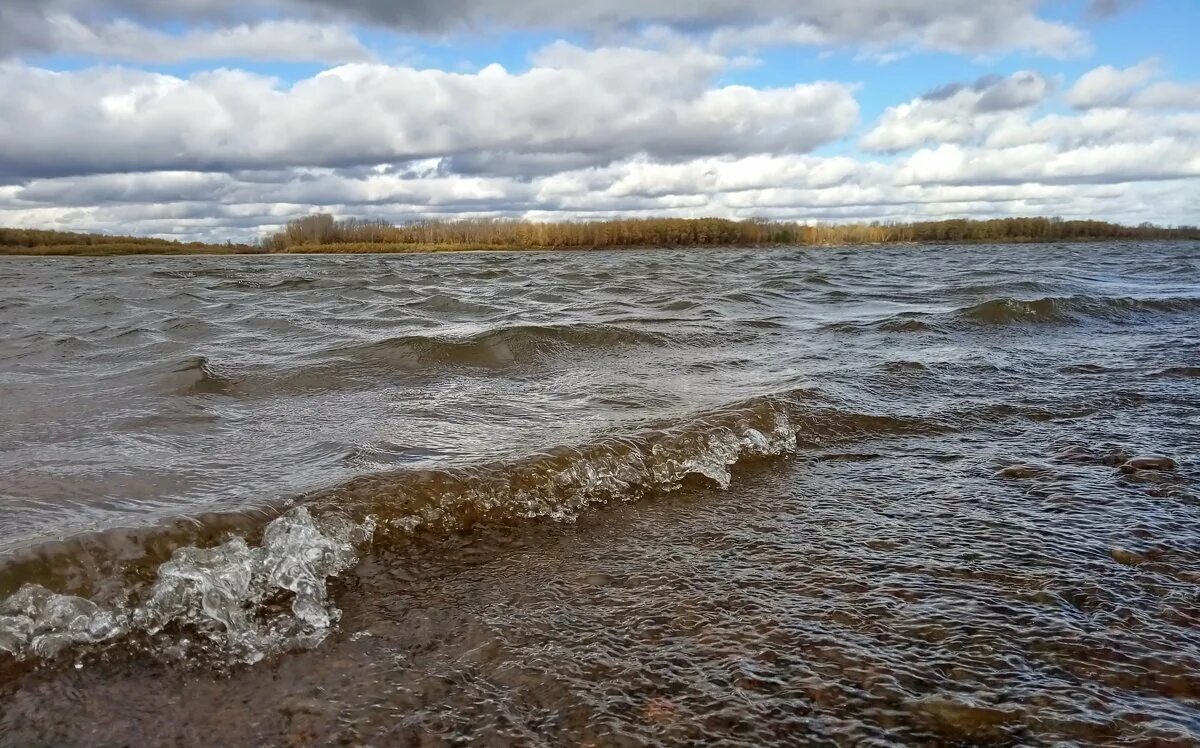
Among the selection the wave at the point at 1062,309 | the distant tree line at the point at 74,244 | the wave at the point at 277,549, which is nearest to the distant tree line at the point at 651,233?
the distant tree line at the point at 74,244

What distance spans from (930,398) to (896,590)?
4042mm

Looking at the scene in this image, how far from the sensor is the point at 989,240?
70.4 m

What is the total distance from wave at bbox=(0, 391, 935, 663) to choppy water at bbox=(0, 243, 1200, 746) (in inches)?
0.6

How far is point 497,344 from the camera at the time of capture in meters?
9.05

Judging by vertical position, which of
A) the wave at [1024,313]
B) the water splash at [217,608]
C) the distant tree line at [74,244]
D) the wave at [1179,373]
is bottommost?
the water splash at [217,608]

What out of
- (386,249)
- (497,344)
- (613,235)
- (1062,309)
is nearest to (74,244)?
(386,249)

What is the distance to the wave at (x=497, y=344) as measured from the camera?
27.3 ft

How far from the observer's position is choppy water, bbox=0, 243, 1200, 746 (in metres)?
2.21

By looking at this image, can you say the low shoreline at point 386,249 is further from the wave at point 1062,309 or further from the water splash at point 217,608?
the water splash at point 217,608

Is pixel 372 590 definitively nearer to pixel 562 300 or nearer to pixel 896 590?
pixel 896 590

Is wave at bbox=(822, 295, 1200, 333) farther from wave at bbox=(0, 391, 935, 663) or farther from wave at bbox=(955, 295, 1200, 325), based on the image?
wave at bbox=(0, 391, 935, 663)

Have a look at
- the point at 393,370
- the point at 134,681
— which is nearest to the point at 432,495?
the point at 134,681

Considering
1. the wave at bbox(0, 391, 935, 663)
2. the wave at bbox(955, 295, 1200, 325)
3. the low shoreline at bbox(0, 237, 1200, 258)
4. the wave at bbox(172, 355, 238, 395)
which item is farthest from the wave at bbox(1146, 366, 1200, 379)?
the low shoreline at bbox(0, 237, 1200, 258)

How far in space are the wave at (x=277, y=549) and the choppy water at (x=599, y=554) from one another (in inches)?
0.6
